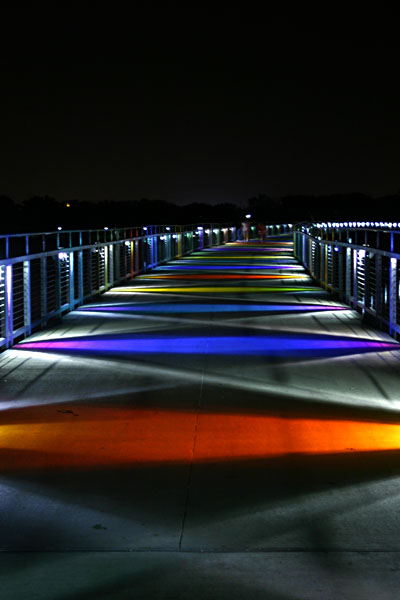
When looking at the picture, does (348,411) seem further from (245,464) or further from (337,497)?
(337,497)

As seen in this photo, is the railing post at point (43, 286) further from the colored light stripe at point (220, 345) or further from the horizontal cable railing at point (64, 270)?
the colored light stripe at point (220, 345)

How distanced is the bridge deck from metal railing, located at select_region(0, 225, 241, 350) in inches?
34.7

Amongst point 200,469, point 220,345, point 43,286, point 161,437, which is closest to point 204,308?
point 43,286

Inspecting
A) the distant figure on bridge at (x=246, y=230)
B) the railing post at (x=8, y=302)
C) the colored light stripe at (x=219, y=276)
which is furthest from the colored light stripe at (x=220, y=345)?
the distant figure on bridge at (x=246, y=230)

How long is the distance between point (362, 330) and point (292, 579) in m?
10.2

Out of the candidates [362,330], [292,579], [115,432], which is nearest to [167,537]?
[292,579]

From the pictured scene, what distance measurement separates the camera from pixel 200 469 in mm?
6078

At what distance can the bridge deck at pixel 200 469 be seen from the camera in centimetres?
427

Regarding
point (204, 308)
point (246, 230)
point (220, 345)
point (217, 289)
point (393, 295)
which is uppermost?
point (246, 230)

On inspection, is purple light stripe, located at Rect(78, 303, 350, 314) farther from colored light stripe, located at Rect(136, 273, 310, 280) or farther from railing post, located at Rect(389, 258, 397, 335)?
colored light stripe, located at Rect(136, 273, 310, 280)

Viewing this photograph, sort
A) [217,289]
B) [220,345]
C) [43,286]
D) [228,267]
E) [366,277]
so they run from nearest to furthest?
1. [220,345]
2. [43,286]
3. [366,277]
4. [217,289]
5. [228,267]

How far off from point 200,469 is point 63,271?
11.4m

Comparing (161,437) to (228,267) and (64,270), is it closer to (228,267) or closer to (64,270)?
(64,270)

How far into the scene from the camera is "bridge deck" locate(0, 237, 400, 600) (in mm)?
4273
